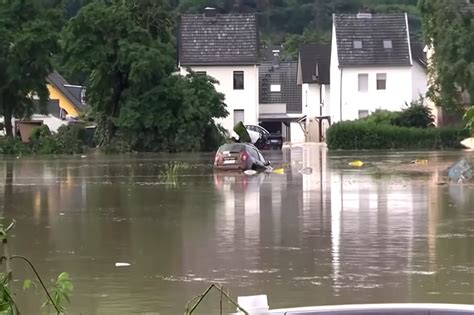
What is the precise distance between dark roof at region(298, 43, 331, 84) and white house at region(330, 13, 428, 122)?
953cm

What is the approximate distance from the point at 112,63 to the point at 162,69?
3123 mm

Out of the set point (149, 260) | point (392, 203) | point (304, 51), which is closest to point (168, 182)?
point (392, 203)

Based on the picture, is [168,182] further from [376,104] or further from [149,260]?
[376,104]

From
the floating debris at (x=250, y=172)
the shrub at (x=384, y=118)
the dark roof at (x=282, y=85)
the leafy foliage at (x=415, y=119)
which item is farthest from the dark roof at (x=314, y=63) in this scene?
the floating debris at (x=250, y=172)

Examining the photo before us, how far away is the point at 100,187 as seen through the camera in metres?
29.7

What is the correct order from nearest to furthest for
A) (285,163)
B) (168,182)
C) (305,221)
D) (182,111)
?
(305,221)
(168,182)
(285,163)
(182,111)

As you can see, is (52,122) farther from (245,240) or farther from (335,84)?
(245,240)

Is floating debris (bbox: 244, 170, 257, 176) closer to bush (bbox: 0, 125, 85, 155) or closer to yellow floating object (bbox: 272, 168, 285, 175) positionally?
yellow floating object (bbox: 272, 168, 285, 175)

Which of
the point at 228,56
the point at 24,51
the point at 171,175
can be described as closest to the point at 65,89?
the point at 228,56

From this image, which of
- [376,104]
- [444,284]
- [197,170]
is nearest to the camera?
[444,284]

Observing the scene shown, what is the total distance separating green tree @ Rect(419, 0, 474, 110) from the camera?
5847 centimetres

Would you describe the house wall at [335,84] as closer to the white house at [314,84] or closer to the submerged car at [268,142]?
the white house at [314,84]

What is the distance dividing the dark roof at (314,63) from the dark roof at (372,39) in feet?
32.7

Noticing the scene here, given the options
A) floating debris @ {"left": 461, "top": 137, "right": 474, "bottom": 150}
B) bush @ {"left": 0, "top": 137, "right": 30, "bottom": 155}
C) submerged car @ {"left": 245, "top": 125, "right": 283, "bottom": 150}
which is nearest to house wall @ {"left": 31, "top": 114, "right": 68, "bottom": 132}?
submerged car @ {"left": 245, "top": 125, "right": 283, "bottom": 150}
